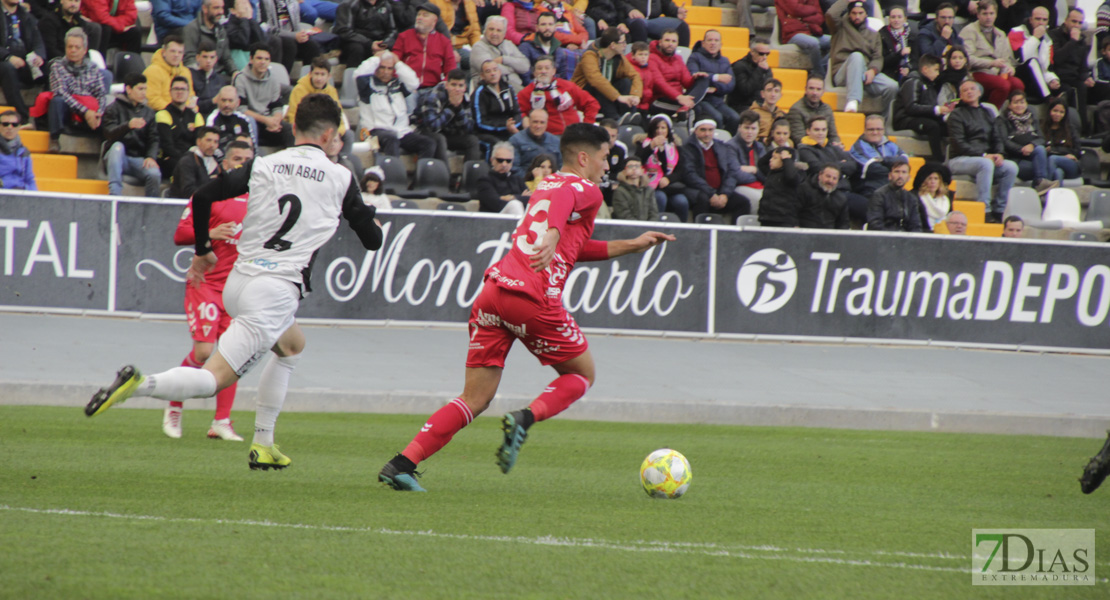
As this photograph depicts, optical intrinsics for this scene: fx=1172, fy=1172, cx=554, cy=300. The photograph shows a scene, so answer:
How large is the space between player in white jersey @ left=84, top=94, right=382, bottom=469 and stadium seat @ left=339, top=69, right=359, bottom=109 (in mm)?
11210

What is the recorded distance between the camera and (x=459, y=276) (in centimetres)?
1502

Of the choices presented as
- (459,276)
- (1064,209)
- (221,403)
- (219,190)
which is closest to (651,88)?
(459,276)

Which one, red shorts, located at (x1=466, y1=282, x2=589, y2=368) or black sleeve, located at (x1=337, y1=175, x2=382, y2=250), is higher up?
black sleeve, located at (x1=337, y1=175, x2=382, y2=250)

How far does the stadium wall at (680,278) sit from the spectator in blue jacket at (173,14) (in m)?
4.07

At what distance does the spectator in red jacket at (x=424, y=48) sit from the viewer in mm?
17547

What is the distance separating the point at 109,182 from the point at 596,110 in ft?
23.6

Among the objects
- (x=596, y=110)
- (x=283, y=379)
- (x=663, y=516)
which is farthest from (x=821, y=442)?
(x=596, y=110)

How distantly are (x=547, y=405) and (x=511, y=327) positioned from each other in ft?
1.65

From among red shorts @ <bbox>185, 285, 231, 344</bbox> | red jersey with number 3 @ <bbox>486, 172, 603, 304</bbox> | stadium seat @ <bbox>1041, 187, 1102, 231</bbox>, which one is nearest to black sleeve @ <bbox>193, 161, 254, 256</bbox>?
red jersey with number 3 @ <bbox>486, 172, 603, 304</bbox>

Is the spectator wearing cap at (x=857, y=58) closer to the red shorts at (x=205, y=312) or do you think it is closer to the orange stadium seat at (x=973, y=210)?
the orange stadium seat at (x=973, y=210)

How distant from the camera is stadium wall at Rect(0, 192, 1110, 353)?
14.1 m

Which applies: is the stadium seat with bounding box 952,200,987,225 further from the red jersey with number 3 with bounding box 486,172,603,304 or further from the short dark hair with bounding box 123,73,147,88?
the red jersey with number 3 with bounding box 486,172,603,304

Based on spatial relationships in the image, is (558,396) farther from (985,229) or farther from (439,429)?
(985,229)

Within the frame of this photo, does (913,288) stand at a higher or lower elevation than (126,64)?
lower
